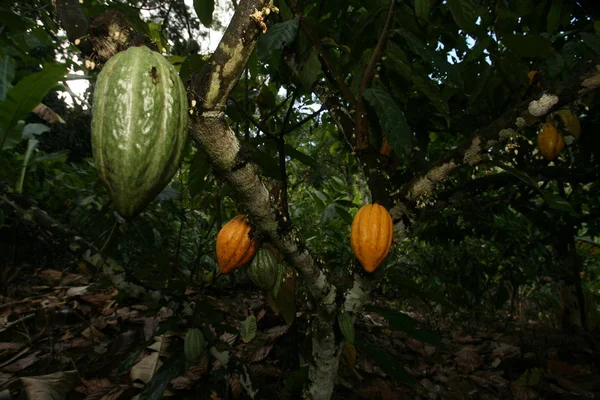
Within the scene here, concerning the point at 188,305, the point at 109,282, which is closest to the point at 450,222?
the point at 188,305

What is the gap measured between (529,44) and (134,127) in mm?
1148

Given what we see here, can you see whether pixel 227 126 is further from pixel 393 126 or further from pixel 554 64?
pixel 554 64

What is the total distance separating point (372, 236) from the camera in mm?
950

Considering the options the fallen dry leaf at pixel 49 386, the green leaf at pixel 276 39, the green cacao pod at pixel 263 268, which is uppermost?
the green leaf at pixel 276 39

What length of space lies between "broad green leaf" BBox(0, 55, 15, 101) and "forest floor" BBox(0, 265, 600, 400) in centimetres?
74

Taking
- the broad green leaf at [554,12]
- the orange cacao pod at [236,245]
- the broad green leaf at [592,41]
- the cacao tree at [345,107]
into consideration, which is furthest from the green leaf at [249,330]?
the broad green leaf at [554,12]

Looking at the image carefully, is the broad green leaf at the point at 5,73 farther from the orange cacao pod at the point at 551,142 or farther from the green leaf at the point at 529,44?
the orange cacao pod at the point at 551,142

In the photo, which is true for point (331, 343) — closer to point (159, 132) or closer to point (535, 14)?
→ point (159, 132)

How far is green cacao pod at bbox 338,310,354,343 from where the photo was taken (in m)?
1.02

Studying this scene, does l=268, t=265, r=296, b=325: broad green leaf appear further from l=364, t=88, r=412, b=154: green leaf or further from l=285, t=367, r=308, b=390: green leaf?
l=364, t=88, r=412, b=154: green leaf

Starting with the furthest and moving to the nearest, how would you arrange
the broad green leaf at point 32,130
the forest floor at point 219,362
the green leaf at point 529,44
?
the broad green leaf at point 32,130 → the forest floor at point 219,362 → the green leaf at point 529,44

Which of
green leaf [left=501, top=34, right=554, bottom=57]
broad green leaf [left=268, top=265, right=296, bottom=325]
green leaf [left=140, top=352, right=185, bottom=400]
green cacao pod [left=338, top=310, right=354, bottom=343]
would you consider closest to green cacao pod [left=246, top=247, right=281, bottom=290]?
broad green leaf [left=268, top=265, right=296, bottom=325]

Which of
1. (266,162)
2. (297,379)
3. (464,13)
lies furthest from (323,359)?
(464,13)

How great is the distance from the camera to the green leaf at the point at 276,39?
86 cm
